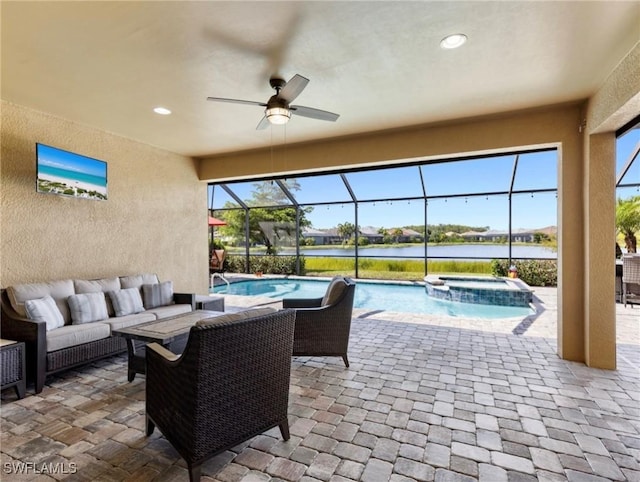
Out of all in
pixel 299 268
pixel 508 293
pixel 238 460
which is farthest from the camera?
pixel 299 268

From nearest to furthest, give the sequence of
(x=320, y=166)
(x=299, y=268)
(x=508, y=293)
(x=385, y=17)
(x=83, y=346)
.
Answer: (x=385, y=17)
(x=83, y=346)
(x=320, y=166)
(x=508, y=293)
(x=299, y=268)

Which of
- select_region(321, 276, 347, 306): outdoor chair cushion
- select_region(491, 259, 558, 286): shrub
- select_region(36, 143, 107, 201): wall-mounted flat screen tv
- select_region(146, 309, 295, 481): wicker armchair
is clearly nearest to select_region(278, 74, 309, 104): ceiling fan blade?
select_region(146, 309, 295, 481): wicker armchair

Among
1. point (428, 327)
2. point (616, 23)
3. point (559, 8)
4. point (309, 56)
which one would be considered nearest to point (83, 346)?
point (309, 56)

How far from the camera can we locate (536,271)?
8.91m

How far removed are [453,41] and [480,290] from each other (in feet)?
21.5

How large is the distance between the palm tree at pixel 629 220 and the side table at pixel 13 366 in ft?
34.1

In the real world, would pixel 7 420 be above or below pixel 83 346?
below

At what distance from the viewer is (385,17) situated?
2.23 meters

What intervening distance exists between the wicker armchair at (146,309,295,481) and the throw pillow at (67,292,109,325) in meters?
2.04

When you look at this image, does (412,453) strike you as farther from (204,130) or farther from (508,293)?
(508,293)

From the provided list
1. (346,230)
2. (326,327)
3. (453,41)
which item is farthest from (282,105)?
(346,230)

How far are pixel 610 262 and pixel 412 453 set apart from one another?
3091 mm

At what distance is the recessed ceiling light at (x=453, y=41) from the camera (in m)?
2.44

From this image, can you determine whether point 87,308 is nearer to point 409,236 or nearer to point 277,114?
point 277,114
